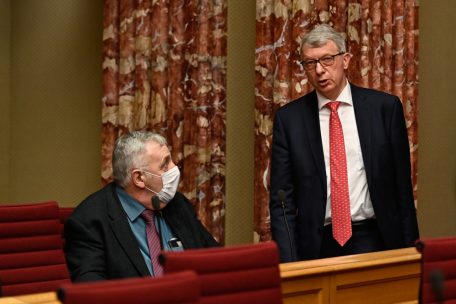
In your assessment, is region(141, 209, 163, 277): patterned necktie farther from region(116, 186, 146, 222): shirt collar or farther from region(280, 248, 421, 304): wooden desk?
region(280, 248, 421, 304): wooden desk

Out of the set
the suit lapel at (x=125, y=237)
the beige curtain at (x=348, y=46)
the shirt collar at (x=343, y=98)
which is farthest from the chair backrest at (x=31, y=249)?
the beige curtain at (x=348, y=46)

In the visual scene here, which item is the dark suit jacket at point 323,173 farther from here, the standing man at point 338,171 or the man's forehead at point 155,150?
the man's forehead at point 155,150

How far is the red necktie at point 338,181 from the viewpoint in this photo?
13.6 feet

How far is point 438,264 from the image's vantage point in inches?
123

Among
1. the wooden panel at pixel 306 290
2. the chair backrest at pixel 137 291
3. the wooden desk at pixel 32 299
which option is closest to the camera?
the chair backrest at pixel 137 291

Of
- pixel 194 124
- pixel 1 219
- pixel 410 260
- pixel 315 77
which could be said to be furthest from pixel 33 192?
pixel 410 260

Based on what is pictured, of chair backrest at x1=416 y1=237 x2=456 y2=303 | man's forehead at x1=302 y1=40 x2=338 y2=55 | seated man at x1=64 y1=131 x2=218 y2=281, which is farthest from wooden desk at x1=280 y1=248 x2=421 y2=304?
man's forehead at x1=302 y1=40 x2=338 y2=55

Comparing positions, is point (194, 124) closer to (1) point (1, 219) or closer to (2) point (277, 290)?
(1) point (1, 219)

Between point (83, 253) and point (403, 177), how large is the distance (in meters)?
1.54

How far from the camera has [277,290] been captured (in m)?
2.94

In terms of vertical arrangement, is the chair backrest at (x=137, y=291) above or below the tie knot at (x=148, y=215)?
below

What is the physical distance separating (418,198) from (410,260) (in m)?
3.09

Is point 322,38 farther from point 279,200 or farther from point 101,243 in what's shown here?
point 101,243

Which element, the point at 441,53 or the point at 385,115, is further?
the point at 441,53
